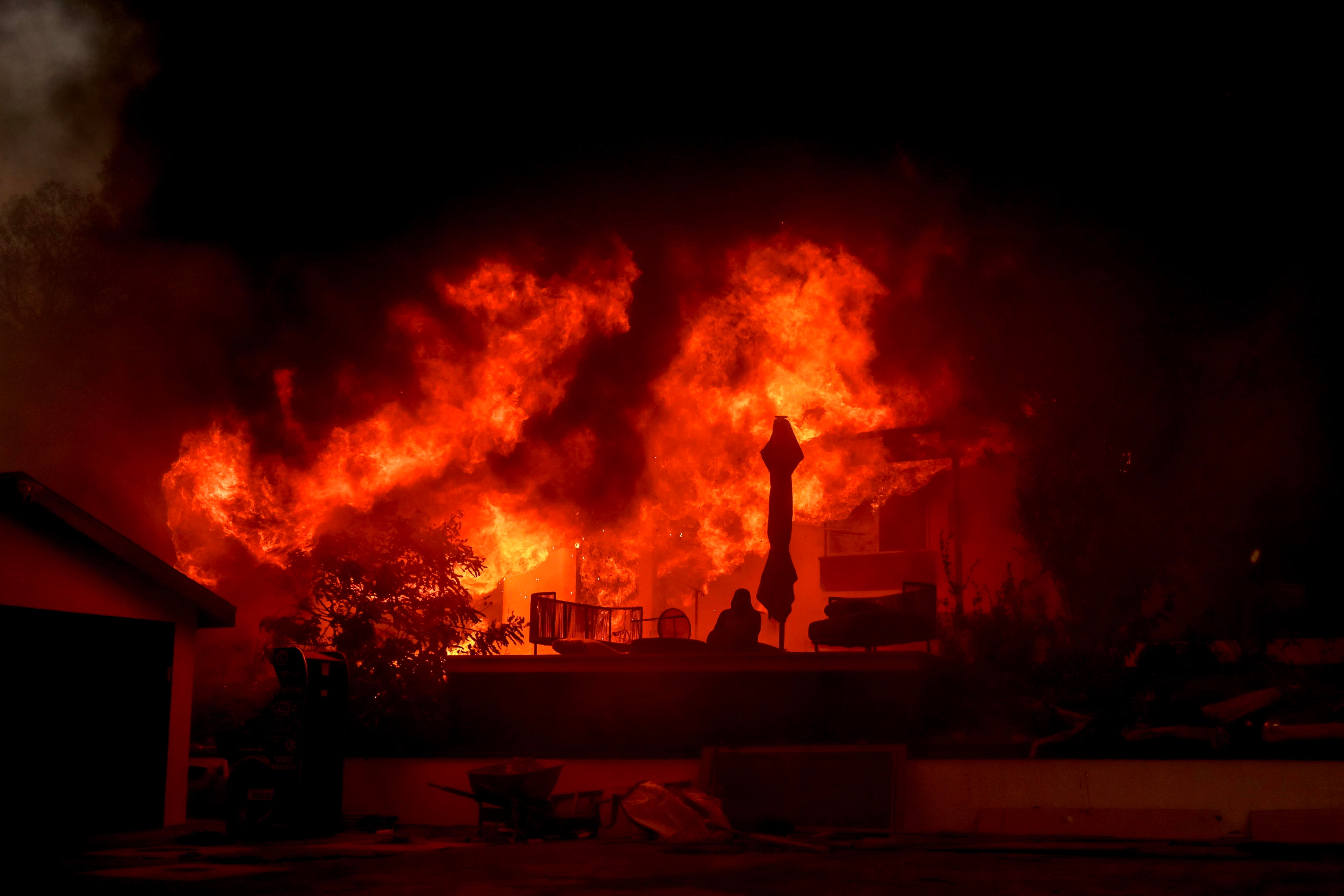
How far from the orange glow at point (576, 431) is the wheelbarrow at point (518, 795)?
26.6 ft

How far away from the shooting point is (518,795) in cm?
948

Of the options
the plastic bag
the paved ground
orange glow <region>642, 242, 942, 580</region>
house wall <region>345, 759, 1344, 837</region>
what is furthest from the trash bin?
orange glow <region>642, 242, 942, 580</region>

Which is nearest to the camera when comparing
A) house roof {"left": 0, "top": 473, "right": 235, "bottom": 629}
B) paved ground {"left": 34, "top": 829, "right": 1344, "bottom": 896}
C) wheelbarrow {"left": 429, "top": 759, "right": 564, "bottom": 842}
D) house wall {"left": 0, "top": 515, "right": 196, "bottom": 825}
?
paved ground {"left": 34, "top": 829, "right": 1344, "bottom": 896}

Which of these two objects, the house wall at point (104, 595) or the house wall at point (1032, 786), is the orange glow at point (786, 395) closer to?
the house wall at point (1032, 786)

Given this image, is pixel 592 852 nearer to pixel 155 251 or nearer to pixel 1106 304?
pixel 1106 304

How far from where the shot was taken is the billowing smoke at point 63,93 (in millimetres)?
21203

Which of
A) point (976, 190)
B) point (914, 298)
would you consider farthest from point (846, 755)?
point (976, 190)

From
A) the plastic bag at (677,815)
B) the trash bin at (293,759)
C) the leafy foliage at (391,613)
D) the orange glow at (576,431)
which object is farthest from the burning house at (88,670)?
the orange glow at (576,431)

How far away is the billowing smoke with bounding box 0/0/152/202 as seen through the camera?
835 inches

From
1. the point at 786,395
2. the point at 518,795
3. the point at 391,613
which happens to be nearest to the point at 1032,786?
the point at 518,795

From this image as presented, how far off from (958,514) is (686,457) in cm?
476

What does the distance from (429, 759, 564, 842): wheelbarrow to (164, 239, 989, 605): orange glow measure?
8093 mm

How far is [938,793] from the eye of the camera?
976cm

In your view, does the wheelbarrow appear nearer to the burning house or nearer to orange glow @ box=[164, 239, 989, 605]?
the burning house
